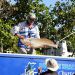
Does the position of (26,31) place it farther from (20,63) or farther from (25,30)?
(20,63)

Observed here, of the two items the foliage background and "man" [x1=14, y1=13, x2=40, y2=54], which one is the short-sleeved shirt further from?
Answer: the foliage background

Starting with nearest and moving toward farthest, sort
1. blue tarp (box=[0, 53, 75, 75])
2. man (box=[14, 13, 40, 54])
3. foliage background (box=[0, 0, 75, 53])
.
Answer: blue tarp (box=[0, 53, 75, 75])
man (box=[14, 13, 40, 54])
foliage background (box=[0, 0, 75, 53])

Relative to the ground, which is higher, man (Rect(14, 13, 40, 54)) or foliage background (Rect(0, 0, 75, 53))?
foliage background (Rect(0, 0, 75, 53))

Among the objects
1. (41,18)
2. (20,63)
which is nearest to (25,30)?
(20,63)

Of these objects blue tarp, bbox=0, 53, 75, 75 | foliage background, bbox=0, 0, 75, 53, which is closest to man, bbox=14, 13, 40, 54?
blue tarp, bbox=0, 53, 75, 75

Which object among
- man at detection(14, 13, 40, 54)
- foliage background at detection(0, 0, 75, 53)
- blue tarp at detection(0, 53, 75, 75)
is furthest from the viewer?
foliage background at detection(0, 0, 75, 53)

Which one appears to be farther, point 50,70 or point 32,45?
point 32,45

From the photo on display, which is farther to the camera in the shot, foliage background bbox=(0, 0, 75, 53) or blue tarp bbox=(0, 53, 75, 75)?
foliage background bbox=(0, 0, 75, 53)

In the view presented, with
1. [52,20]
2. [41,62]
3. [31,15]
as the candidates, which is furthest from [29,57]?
[52,20]

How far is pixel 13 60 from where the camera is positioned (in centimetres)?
805

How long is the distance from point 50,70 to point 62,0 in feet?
53.6

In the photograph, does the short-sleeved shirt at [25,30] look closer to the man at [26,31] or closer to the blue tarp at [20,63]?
the man at [26,31]

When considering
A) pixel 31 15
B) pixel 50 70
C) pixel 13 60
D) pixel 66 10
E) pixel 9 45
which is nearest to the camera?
pixel 50 70

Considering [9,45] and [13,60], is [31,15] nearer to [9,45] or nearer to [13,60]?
Result: [13,60]
